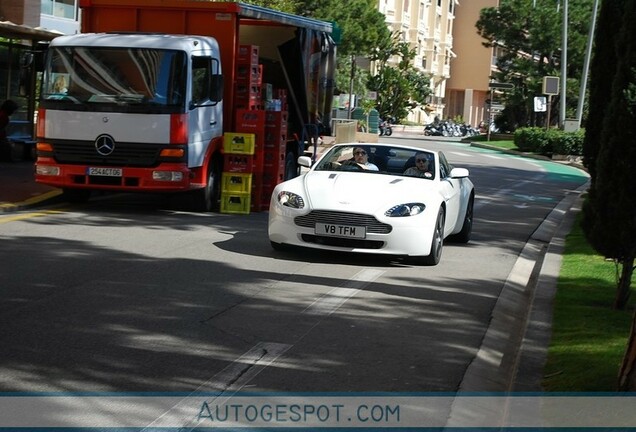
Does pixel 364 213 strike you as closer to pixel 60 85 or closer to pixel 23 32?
pixel 60 85

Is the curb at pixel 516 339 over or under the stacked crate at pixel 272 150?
under

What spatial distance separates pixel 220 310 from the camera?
9.56 m

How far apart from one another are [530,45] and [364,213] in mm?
58638

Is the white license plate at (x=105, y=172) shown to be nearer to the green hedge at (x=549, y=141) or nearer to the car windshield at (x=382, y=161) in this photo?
the car windshield at (x=382, y=161)

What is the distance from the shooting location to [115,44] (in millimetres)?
17031

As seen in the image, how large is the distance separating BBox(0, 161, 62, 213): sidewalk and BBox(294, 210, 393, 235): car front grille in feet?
19.2

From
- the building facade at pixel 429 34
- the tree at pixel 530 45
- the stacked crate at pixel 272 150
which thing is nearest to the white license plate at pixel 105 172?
the stacked crate at pixel 272 150

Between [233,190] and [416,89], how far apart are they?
239ft

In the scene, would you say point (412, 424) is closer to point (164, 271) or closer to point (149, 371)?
point (149, 371)

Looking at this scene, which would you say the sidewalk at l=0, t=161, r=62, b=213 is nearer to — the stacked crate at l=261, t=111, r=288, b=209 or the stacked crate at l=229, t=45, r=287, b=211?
the stacked crate at l=229, t=45, r=287, b=211

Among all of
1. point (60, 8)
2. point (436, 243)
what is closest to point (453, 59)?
point (60, 8)

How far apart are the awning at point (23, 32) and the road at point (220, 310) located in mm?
7155

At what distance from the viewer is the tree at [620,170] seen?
9797mm

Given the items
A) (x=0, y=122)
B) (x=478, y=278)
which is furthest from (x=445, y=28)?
(x=478, y=278)
